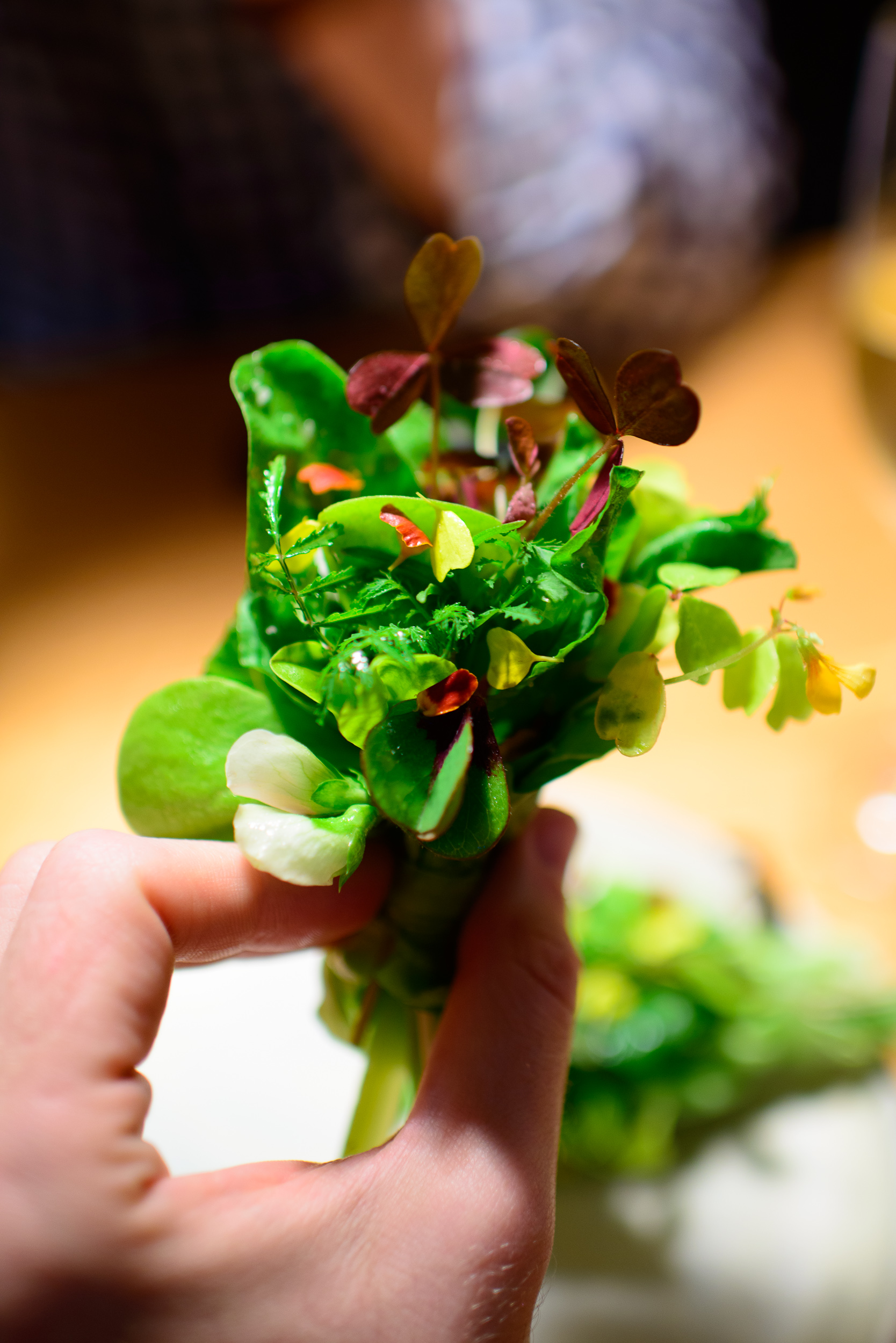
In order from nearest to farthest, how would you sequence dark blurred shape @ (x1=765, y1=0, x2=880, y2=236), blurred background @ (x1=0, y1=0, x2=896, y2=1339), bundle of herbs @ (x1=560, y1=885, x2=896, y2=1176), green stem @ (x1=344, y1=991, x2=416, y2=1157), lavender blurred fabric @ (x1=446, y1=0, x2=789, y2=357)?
1. green stem @ (x1=344, y1=991, x2=416, y2=1157)
2. bundle of herbs @ (x1=560, y1=885, x2=896, y2=1176)
3. blurred background @ (x1=0, y1=0, x2=896, y2=1339)
4. lavender blurred fabric @ (x1=446, y1=0, x2=789, y2=357)
5. dark blurred shape @ (x1=765, y1=0, x2=880, y2=236)

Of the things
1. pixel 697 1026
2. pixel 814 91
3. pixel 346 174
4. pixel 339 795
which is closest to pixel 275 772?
pixel 339 795

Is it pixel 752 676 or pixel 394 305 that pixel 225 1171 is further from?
pixel 394 305

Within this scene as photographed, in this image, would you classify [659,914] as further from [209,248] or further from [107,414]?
[209,248]

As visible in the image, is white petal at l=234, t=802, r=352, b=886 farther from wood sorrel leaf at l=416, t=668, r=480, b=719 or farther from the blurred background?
the blurred background

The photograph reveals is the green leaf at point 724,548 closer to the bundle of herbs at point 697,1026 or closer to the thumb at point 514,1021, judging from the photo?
the thumb at point 514,1021

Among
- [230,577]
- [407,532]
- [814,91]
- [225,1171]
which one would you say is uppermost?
[814,91]

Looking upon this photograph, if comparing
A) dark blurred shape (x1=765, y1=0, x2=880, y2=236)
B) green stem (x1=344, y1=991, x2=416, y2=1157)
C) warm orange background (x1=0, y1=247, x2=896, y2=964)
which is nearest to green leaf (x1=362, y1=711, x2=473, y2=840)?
green stem (x1=344, y1=991, x2=416, y2=1157)

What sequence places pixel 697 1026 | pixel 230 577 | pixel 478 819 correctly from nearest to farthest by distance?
pixel 478 819 < pixel 697 1026 < pixel 230 577

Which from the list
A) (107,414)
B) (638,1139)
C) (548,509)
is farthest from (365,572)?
(107,414)
